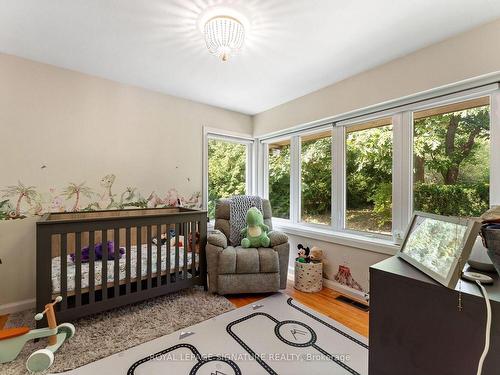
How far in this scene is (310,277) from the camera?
2.52 meters

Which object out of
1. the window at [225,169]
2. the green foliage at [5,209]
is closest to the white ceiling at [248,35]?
the window at [225,169]

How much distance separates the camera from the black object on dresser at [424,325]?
0.80 meters

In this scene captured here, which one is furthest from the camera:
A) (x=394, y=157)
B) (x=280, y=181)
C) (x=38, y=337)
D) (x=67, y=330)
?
(x=280, y=181)

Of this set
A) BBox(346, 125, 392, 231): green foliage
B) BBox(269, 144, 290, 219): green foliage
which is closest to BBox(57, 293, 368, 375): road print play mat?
BBox(346, 125, 392, 231): green foliage

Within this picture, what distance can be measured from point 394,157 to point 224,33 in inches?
72.2

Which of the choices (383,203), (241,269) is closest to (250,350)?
(241,269)

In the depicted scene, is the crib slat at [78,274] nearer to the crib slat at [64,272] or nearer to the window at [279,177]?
the crib slat at [64,272]

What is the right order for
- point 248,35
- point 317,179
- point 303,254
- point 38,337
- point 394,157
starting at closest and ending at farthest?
→ 1. point 38,337
2. point 248,35
3. point 394,157
4. point 303,254
5. point 317,179

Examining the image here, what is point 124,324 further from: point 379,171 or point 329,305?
point 379,171

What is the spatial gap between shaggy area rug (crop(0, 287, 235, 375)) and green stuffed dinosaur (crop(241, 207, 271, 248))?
24.5 inches

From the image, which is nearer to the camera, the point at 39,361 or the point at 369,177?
the point at 39,361

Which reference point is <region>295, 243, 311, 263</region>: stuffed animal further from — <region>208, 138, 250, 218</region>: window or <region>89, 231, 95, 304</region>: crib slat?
<region>89, 231, 95, 304</region>: crib slat

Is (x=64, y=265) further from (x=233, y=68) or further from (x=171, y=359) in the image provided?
(x=233, y=68)

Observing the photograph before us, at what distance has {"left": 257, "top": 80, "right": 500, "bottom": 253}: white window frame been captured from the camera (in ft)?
5.68
